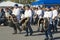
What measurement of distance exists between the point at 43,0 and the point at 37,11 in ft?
24.4

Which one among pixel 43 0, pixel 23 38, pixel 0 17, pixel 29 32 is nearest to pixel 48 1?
pixel 43 0

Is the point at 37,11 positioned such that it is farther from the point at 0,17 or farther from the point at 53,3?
the point at 53,3

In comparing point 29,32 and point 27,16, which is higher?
point 27,16

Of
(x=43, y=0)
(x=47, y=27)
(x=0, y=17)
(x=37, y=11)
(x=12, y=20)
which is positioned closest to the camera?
(x=47, y=27)

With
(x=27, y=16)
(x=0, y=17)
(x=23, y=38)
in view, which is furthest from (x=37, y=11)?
(x=23, y=38)

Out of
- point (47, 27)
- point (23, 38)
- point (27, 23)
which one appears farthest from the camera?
point (27, 23)

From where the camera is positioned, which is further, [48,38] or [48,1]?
[48,1]

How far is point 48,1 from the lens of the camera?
93.2 feet

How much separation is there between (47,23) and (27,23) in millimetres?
2279

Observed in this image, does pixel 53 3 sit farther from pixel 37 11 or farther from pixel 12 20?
pixel 12 20

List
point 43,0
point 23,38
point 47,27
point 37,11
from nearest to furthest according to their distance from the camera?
point 47,27 < point 23,38 < point 37,11 < point 43,0

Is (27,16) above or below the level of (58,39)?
above

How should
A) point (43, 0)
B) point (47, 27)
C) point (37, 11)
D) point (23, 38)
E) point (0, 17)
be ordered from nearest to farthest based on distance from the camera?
point (47, 27) → point (23, 38) → point (37, 11) → point (0, 17) → point (43, 0)

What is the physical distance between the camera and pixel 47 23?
519 inches
